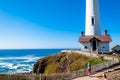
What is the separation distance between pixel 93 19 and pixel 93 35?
2.83 meters

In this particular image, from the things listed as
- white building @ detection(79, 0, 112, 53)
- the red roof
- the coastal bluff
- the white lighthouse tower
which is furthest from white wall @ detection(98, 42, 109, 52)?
the coastal bluff

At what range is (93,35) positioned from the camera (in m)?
40.9

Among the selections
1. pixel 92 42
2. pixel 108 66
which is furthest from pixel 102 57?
pixel 92 42

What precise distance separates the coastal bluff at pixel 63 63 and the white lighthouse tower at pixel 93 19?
6.51 m

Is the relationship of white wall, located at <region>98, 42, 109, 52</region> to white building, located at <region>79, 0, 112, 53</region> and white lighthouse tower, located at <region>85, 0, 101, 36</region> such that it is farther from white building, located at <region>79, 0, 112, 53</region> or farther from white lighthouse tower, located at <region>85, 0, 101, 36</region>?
white lighthouse tower, located at <region>85, 0, 101, 36</region>

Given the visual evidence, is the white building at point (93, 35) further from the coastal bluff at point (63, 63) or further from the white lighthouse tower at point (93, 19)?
the coastal bluff at point (63, 63)

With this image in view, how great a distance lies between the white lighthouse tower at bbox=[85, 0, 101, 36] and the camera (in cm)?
4103

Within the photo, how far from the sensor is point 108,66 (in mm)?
24016

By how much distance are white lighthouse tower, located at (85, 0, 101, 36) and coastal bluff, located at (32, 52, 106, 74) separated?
21.4ft

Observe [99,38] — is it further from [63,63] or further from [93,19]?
[63,63]

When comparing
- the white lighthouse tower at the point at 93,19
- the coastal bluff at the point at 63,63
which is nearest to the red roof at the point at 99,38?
the white lighthouse tower at the point at 93,19

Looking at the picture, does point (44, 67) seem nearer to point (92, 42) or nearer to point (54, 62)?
point (54, 62)

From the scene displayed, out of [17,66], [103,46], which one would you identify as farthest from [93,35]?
[17,66]

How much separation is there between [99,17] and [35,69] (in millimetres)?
14679
